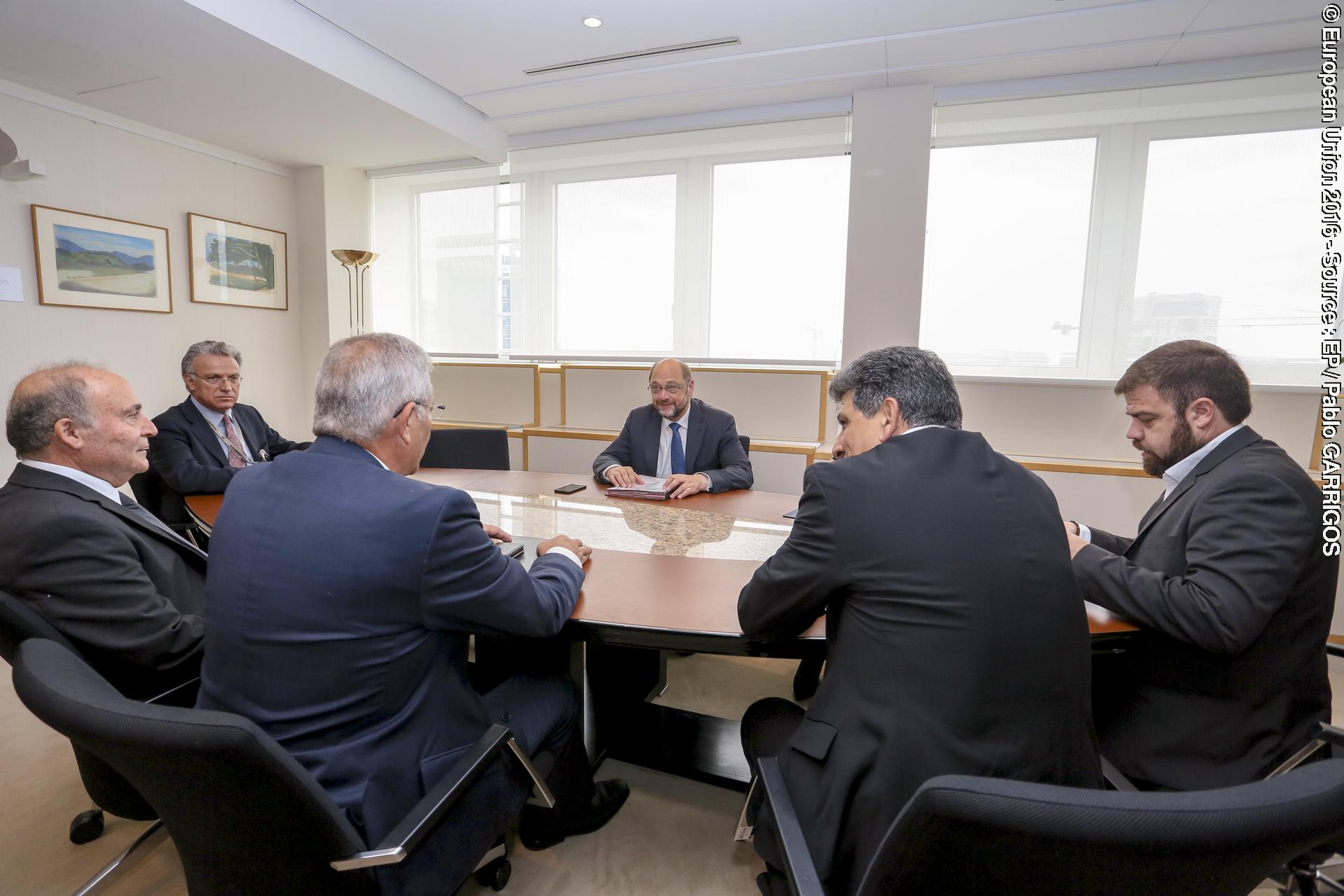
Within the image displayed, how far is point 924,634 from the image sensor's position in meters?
1.10

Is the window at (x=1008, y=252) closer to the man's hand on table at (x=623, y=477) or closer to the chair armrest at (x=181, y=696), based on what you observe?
the man's hand on table at (x=623, y=477)

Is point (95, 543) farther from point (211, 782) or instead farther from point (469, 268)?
point (469, 268)

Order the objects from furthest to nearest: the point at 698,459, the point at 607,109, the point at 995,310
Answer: the point at 607,109
the point at 995,310
the point at 698,459

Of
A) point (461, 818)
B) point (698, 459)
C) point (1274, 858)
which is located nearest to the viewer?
point (1274, 858)

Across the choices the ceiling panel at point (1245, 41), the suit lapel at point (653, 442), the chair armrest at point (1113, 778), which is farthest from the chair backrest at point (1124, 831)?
the ceiling panel at point (1245, 41)

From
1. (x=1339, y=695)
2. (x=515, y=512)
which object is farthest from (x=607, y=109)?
(x=1339, y=695)

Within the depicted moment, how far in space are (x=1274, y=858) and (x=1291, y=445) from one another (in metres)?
4.12

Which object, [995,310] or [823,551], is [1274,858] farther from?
[995,310]

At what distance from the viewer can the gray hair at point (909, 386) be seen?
131cm

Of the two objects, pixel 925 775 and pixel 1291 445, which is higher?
pixel 1291 445

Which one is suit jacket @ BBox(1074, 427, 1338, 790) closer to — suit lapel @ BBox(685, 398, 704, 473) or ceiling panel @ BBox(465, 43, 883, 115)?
suit lapel @ BBox(685, 398, 704, 473)

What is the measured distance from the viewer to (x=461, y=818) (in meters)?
1.30

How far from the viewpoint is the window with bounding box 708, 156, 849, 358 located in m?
4.62

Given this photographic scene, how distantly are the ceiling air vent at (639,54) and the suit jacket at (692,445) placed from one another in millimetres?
2054
